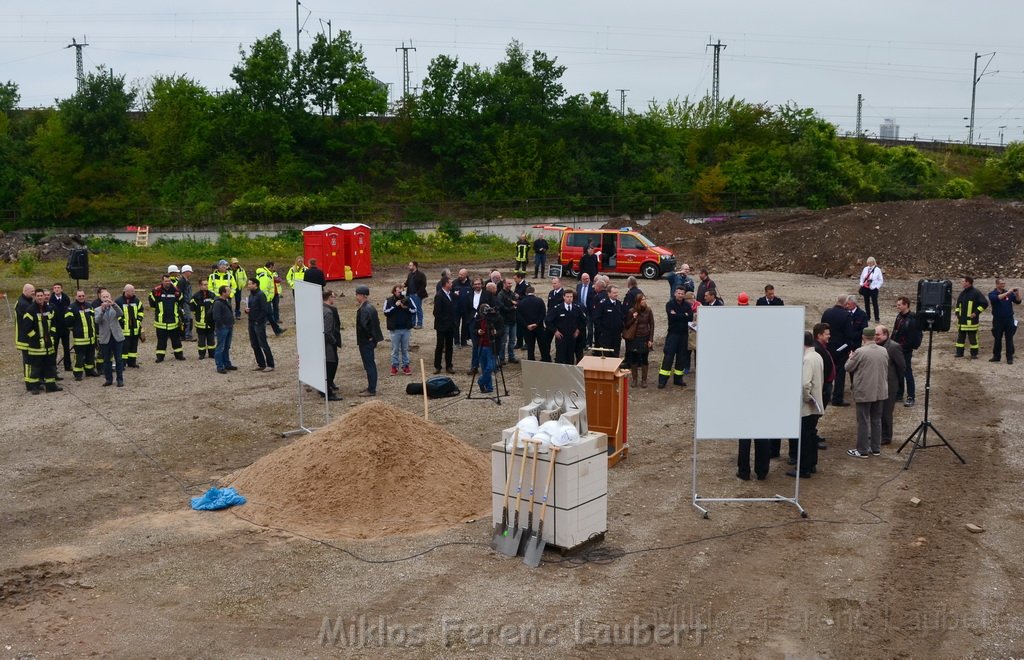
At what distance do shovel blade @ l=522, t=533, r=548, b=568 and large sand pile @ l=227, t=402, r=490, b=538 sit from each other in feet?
4.24

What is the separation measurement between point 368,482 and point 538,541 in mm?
2371

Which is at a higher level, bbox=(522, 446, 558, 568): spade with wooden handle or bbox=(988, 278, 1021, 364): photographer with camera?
bbox=(988, 278, 1021, 364): photographer with camera

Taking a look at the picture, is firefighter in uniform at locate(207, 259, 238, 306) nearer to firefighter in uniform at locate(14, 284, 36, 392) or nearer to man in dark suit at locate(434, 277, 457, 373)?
firefighter in uniform at locate(14, 284, 36, 392)

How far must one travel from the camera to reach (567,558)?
8906 millimetres

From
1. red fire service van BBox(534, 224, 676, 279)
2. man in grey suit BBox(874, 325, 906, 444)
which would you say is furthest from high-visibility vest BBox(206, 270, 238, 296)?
man in grey suit BBox(874, 325, 906, 444)

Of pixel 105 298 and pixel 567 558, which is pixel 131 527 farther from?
pixel 105 298

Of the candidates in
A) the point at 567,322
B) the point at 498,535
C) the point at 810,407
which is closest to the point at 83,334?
the point at 567,322

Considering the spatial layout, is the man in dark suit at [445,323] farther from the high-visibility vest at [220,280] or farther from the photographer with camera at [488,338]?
the high-visibility vest at [220,280]

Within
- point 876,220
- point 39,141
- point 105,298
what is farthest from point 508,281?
point 39,141

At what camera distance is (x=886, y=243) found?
115 ft

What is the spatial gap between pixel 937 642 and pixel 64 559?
7.93 meters

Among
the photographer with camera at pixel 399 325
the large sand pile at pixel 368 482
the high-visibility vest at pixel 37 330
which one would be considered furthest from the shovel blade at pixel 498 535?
the high-visibility vest at pixel 37 330

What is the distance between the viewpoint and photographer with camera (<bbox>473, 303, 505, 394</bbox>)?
51.7 ft

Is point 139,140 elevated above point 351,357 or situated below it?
above
